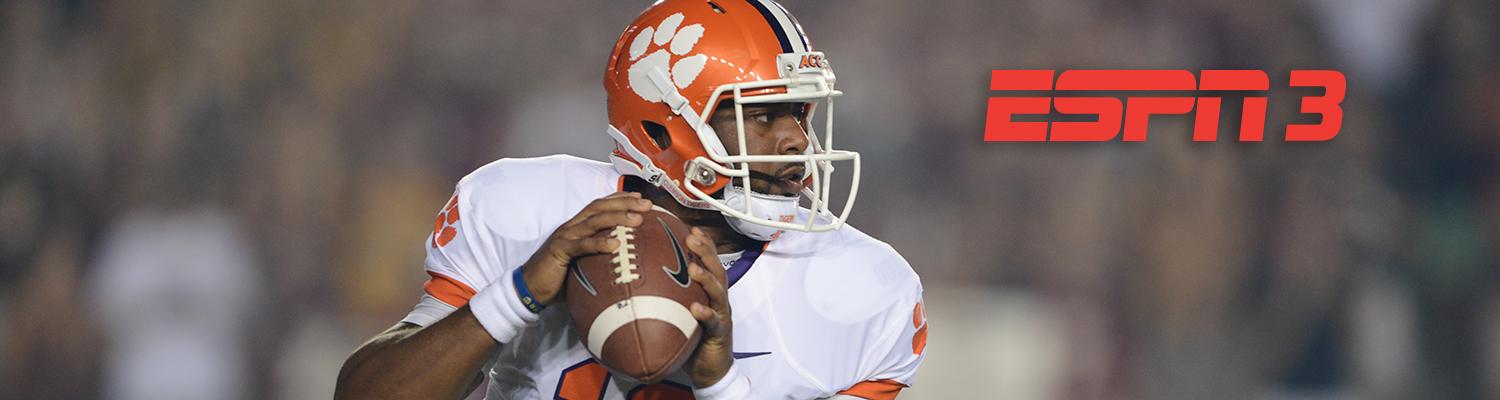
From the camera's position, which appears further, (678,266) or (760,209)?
(760,209)

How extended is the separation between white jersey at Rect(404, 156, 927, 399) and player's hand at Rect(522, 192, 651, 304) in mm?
175

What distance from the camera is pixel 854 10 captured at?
11.7ft

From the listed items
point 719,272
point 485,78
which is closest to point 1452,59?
point 485,78

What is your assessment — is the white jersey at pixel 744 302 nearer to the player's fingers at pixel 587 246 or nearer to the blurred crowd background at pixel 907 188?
the player's fingers at pixel 587 246

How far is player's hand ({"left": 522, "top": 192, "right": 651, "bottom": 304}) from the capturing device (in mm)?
1356

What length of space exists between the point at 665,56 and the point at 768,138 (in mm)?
158

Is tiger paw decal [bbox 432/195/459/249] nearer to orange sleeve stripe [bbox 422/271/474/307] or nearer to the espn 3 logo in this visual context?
orange sleeve stripe [bbox 422/271/474/307]

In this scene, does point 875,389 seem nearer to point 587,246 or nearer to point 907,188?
point 587,246

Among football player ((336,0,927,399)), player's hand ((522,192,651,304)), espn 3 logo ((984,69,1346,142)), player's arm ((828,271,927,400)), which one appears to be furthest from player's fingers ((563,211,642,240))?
espn 3 logo ((984,69,1346,142))

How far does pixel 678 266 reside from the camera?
4.51ft

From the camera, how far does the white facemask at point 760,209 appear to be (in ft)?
5.08

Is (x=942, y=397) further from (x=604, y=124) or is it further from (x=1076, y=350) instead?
(x=604, y=124)

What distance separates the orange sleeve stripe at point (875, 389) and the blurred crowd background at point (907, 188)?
1826mm

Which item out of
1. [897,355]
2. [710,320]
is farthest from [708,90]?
[897,355]
